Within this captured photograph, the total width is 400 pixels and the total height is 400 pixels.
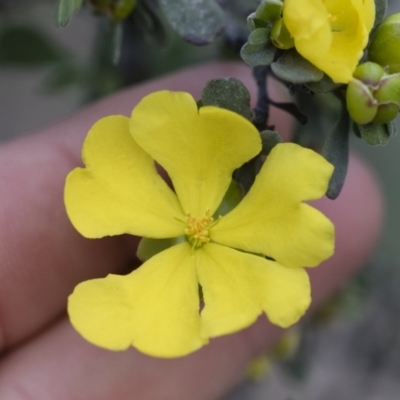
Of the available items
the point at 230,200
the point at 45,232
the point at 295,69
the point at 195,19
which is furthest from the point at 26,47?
the point at 295,69

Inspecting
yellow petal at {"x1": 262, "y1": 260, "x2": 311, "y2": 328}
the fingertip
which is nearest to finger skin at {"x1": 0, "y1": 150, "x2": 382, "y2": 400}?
the fingertip

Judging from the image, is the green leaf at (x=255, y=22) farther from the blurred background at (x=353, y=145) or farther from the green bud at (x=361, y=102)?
the blurred background at (x=353, y=145)

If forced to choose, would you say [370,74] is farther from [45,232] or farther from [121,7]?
[45,232]

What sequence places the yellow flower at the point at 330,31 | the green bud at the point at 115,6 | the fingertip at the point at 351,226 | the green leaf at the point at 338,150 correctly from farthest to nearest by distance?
the fingertip at the point at 351,226 → the green bud at the point at 115,6 → the green leaf at the point at 338,150 → the yellow flower at the point at 330,31

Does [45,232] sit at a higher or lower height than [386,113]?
lower

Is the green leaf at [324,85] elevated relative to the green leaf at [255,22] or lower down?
lower down

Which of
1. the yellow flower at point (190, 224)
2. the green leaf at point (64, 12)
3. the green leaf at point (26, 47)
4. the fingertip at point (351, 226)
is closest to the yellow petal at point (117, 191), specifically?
the yellow flower at point (190, 224)
